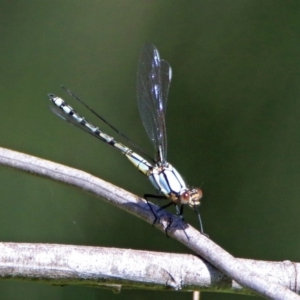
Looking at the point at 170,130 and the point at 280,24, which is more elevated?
the point at 280,24

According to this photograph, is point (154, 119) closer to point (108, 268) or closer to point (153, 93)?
point (153, 93)

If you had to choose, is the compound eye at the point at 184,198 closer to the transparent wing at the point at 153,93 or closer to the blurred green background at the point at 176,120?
the transparent wing at the point at 153,93

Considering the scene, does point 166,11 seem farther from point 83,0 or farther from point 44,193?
point 44,193

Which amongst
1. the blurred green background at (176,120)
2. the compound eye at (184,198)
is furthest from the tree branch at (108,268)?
the blurred green background at (176,120)

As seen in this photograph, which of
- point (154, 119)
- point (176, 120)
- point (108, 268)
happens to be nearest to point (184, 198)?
point (154, 119)

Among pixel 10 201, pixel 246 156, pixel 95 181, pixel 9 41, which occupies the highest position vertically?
pixel 9 41

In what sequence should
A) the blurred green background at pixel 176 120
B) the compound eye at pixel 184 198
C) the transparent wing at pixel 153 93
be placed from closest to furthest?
the compound eye at pixel 184 198, the transparent wing at pixel 153 93, the blurred green background at pixel 176 120

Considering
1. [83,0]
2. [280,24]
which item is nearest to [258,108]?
[280,24]

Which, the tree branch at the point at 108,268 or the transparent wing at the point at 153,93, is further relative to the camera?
the transparent wing at the point at 153,93
